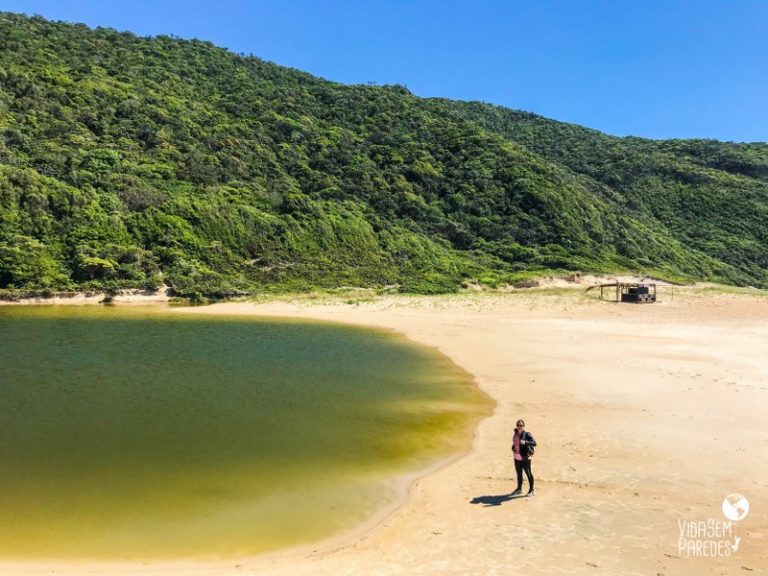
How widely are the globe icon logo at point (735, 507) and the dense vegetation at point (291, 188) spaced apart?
153 feet

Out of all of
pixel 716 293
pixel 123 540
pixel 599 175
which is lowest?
pixel 123 540

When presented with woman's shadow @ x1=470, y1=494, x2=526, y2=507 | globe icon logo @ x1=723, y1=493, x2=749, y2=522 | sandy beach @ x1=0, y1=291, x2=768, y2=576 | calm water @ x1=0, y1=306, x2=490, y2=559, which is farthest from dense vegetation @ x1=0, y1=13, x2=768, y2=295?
globe icon logo @ x1=723, y1=493, x2=749, y2=522

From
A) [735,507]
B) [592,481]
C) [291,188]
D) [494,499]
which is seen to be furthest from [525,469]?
[291,188]

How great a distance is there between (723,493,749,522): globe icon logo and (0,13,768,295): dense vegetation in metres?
46.7

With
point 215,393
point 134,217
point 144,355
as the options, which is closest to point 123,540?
point 215,393

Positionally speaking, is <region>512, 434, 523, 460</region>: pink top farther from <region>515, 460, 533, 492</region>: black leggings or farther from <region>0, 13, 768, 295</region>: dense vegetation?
<region>0, 13, 768, 295</region>: dense vegetation

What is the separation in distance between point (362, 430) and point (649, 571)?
28.7ft

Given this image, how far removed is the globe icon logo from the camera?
Result: 32.7ft

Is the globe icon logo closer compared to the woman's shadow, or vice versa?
the globe icon logo

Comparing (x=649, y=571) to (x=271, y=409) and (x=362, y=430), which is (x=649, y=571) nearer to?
(x=362, y=430)

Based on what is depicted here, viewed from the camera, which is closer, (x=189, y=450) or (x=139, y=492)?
(x=139, y=492)

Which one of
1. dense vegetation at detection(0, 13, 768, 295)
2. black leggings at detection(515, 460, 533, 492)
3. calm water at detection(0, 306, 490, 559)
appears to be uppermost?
dense vegetation at detection(0, 13, 768, 295)

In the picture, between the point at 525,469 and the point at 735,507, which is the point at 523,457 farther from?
the point at 735,507

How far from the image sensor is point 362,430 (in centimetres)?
1555
